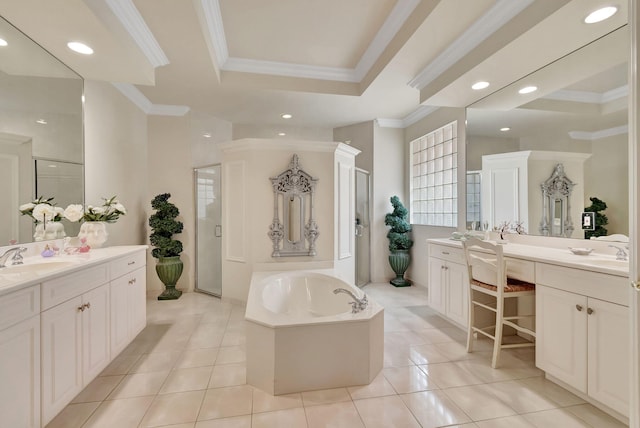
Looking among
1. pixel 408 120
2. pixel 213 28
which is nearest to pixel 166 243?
pixel 213 28

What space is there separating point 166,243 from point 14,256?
2.00 metres

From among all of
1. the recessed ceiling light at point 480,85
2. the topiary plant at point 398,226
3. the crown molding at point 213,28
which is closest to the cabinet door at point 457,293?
the topiary plant at point 398,226

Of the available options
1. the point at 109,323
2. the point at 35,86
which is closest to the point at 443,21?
the point at 35,86

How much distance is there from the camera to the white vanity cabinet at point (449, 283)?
2842 millimetres

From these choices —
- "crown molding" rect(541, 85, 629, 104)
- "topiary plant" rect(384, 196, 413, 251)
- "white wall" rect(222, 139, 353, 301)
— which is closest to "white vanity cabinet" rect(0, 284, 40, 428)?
"white wall" rect(222, 139, 353, 301)

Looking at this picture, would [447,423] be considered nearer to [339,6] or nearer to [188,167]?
[339,6]

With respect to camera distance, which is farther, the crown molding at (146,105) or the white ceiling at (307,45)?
the crown molding at (146,105)

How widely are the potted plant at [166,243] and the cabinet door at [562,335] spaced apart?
13.4 feet

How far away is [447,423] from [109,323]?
7.98 ft

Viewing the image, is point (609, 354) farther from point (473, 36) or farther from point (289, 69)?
point (289, 69)

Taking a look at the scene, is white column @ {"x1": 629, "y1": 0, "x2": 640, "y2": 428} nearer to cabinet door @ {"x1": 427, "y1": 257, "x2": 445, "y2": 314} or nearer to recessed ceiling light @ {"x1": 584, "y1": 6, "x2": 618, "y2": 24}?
recessed ceiling light @ {"x1": 584, "y1": 6, "x2": 618, "y2": 24}

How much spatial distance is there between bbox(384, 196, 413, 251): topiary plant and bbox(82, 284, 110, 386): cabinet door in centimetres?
376

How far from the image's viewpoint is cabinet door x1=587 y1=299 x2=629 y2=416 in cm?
→ 158

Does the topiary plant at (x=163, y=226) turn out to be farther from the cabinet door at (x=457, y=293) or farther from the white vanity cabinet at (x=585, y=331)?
the white vanity cabinet at (x=585, y=331)
